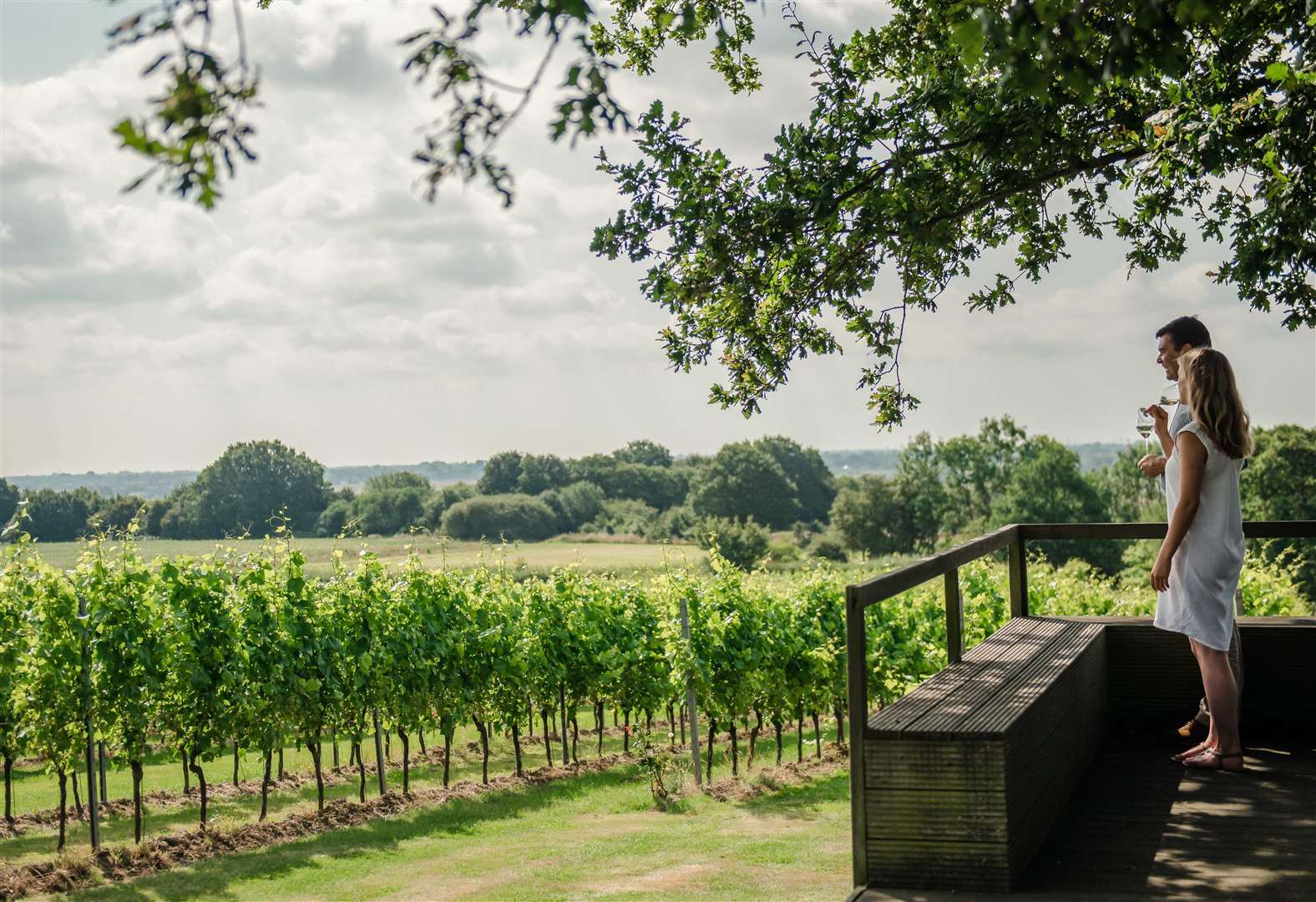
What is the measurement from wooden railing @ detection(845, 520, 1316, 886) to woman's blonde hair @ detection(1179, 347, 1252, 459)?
89 centimetres

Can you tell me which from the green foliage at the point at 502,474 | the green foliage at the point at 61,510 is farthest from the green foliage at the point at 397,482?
the green foliage at the point at 61,510

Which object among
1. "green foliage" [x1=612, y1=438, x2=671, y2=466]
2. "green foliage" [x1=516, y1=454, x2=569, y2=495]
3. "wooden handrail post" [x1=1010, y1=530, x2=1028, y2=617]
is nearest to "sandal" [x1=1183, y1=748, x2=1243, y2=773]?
"wooden handrail post" [x1=1010, y1=530, x2=1028, y2=617]

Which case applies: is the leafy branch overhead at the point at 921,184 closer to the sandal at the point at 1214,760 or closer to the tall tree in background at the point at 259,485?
the sandal at the point at 1214,760

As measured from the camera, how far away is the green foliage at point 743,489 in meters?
96.6

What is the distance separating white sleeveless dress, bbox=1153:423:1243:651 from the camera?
4738 millimetres

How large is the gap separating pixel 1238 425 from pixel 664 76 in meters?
6.14

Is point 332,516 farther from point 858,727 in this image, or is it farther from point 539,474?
point 858,727

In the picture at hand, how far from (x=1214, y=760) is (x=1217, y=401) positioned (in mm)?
1644

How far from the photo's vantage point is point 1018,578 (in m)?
6.51

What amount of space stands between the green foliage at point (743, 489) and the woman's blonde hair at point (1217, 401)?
9055 cm

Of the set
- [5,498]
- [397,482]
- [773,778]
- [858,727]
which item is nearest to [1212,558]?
[858,727]

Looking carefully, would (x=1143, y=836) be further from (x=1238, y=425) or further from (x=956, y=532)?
(x=956, y=532)

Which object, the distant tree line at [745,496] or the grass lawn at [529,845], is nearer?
the grass lawn at [529,845]

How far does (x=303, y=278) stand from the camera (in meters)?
90.5
